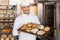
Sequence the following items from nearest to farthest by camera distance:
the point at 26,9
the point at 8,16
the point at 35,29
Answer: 1. the point at 35,29
2. the point at 26,9
3. the point at 8,16

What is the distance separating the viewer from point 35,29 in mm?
2760

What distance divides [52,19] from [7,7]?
997 millimetres

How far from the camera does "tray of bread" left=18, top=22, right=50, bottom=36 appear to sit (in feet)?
8.76

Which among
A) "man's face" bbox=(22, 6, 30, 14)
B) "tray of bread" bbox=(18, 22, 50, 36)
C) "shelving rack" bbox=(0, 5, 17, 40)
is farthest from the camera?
"shelving rack" bbox=(0, 5, 17, 40)

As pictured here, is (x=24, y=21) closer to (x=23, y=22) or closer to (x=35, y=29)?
(x=23, y=22)

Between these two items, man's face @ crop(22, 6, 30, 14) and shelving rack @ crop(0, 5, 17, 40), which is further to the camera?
shelving rack @ crop(0, 5, 17, 40)

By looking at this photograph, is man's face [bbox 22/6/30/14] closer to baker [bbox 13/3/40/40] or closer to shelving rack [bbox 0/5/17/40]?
baker [bbox 13/3/40/40]

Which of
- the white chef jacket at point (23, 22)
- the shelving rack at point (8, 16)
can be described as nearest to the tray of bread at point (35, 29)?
the white chef jacket at point (23, 22)

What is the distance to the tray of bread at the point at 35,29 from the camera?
267 cm

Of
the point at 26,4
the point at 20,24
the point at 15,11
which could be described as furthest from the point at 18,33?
the point at 15,11

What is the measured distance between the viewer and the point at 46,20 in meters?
3.67

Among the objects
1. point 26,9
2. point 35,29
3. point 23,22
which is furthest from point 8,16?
point 35,29

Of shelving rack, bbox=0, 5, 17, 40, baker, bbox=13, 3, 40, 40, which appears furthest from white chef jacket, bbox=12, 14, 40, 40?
shelving rack, bbox=0, 5, 17, 40

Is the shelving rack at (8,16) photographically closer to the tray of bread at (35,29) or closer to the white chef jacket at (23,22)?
the white chef jacket at (23,22)
